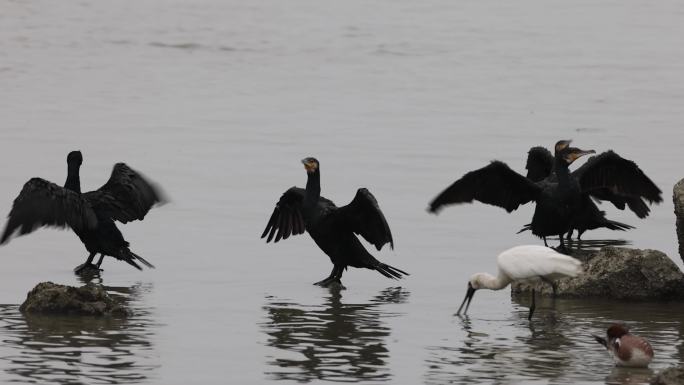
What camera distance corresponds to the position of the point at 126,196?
14125 mm

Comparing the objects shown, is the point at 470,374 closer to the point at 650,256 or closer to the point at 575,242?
the point at 650,256

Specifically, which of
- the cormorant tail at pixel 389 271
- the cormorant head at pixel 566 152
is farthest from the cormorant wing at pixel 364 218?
the cormorant head at pixel 566 152

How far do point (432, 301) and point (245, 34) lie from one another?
19.6 meters

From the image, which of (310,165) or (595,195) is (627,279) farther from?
(595,195)

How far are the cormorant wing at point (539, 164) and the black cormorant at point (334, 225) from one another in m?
2.81

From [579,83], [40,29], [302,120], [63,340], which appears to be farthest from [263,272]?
[40,29]

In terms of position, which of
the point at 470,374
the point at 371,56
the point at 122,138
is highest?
the point at 371,56

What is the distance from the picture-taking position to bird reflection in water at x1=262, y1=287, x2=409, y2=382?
10.1 metres

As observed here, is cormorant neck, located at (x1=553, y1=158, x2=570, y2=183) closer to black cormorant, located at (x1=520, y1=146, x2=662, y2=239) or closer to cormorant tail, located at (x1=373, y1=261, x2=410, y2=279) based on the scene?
black cormorant, located at (x1=520, y1=146, x2=662, y2=239)

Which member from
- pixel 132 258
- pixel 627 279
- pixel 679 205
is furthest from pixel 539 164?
pixel 132 258

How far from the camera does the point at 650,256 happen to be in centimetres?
1240

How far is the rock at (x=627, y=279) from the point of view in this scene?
1238cm

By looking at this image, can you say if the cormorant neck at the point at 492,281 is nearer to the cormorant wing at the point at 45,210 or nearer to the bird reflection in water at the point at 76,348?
the bird reflection in water at the point at 76,348

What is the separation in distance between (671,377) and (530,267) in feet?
7.78
